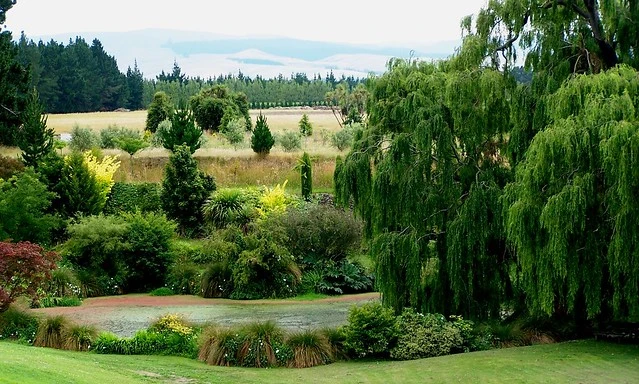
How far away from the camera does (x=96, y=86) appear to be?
332 feet

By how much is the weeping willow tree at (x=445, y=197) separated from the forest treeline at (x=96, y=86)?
66016 mm

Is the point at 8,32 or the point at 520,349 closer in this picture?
the point at 520,349

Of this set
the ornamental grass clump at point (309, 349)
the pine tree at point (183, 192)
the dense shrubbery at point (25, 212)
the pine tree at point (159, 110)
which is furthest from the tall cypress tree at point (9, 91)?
the ornamental grass clump at point (309, 349)

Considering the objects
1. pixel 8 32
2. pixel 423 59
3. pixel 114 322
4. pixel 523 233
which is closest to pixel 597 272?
pixel 523 233

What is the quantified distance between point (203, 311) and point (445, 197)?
836cm

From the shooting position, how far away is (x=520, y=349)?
58.3 feet

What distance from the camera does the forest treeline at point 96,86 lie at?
300 feet

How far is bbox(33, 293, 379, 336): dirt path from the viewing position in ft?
75.0

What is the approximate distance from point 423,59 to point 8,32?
27.5 m

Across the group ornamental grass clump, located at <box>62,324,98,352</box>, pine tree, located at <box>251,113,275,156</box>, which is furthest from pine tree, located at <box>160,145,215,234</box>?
ornamental grass clump, located at <box>62,324,98,352</box>

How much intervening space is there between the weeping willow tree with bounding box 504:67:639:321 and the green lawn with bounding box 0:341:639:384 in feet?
3.68

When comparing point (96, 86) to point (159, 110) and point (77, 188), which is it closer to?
point (159, 110)

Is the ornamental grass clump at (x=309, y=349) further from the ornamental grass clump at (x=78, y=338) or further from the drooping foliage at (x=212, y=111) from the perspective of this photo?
the drooping foliage at (x=212, y=111)

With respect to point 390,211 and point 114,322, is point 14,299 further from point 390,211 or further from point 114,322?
point 390,211
